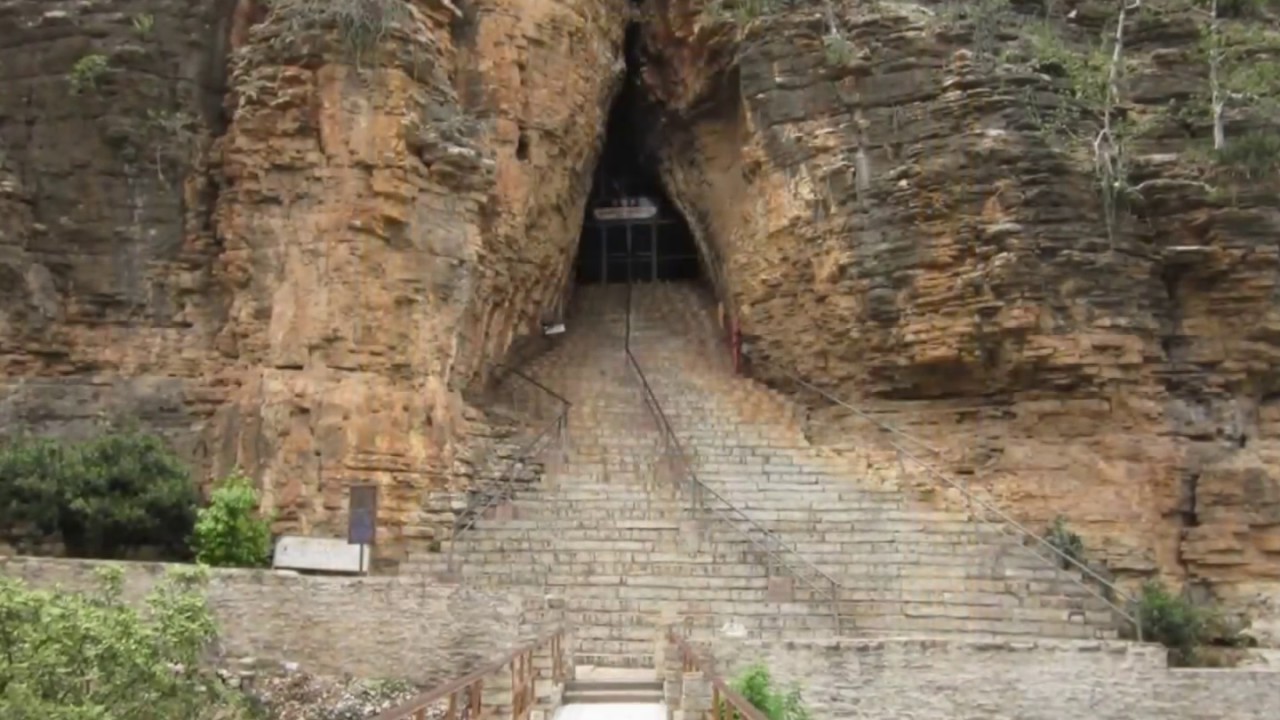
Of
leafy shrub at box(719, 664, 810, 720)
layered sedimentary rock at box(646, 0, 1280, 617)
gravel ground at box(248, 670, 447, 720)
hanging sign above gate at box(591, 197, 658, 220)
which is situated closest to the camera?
leafy shrub at box(719, 664, 810, 720)

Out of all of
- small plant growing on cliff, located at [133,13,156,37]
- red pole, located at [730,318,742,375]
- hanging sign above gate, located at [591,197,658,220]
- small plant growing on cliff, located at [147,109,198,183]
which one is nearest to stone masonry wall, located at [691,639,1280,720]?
red pole, located at [730,318,742,375]

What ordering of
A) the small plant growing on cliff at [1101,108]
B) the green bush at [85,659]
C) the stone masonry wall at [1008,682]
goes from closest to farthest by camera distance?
1. the green bush at [85,659]
2. the stone masonry wall at [1008,682]
3. the small plant growing on cliff at [1101,108]

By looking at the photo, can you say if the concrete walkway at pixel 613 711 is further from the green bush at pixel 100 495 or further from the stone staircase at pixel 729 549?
the green bush at pixel 100 495

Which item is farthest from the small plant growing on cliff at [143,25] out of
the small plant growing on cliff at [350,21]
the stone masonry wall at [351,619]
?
the stone masonry wall at [351,619]

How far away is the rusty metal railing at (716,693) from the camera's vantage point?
7.31 meters

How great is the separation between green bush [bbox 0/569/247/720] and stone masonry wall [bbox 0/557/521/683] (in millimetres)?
3894

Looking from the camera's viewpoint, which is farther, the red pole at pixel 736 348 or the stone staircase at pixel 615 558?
the red pole at pixel 736 348

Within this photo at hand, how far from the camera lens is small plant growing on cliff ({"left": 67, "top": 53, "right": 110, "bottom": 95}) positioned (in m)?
21.4

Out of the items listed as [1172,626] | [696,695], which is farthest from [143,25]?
[1172,626]

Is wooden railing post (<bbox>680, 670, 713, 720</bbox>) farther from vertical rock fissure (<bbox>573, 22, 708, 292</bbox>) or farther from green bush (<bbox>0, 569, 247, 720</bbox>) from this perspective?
vertical rock fissure (<bbox>573, 22, 708, 292</bbox>)

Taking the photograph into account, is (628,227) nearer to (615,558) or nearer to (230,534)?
(615,558)

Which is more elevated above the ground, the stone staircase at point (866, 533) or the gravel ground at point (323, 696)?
the stone staircase at point (866, 533)

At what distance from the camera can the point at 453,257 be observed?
2105cm

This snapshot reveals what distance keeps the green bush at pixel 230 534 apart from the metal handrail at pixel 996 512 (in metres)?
11.4
